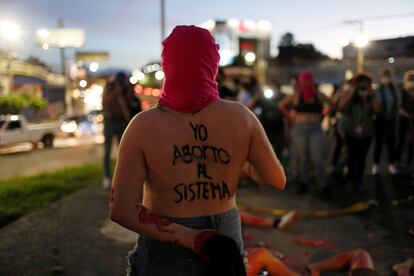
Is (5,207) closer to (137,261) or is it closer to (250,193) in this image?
(250,193)

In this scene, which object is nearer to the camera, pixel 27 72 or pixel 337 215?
pixel 337 215

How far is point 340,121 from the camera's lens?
23.2 ft

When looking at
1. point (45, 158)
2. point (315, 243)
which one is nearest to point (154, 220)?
point (315, 243)

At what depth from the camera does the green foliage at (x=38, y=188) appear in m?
6.18

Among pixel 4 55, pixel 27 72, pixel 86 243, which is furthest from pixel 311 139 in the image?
pixel 27 72

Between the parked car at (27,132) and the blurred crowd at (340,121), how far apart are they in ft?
24.5

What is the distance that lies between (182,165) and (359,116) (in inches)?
212

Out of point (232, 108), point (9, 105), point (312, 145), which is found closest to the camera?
point (232, 108)

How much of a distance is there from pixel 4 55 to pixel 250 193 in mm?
10374

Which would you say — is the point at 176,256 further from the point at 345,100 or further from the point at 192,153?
the point at 345,100

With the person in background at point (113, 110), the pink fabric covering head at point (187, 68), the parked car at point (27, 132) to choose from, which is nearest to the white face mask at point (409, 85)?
the person in background at point (113, 110)

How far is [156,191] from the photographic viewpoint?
185cm

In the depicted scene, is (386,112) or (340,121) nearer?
(340,121)

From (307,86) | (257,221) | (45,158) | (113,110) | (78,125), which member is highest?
(307,86)
